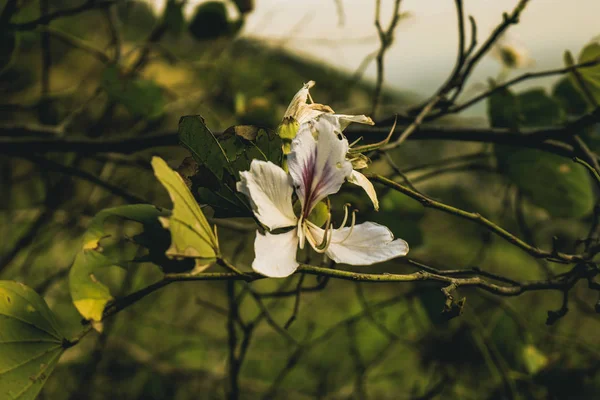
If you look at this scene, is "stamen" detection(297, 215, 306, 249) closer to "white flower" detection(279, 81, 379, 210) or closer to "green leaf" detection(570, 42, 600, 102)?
"white flower" detection(279, 81, 379, 210)

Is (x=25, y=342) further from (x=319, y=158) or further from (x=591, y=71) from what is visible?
(x=591, y=71)

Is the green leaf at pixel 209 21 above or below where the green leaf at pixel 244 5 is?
below

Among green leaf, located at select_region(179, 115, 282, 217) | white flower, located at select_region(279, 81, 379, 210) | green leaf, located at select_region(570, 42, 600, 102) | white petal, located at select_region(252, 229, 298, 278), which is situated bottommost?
white petal, located at select_region(252, 229, 298, 278)

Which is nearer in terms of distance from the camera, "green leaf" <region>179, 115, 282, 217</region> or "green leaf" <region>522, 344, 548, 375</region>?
"green leaf" <region>179, 115, 282, 217</region>

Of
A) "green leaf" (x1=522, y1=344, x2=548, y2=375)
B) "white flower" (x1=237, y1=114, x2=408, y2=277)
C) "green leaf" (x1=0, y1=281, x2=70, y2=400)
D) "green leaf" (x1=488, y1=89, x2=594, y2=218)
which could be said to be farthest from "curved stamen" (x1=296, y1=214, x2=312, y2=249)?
"green leaf" (x1=522, y1=344, x2=548, y2=375)

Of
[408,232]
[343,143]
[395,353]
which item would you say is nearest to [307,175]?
[343,143]

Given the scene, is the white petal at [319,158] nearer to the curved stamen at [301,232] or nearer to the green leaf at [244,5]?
the curved stamen at [301,232]

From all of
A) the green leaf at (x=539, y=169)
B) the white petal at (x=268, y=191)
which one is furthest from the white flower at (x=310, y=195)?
the green leaf at (x=539, y=169)
